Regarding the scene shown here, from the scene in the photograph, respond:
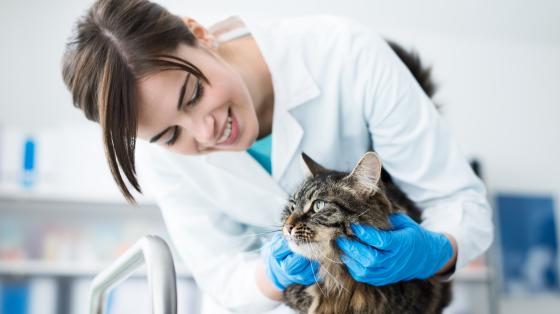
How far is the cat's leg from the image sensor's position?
1044mm

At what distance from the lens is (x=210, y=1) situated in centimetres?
331

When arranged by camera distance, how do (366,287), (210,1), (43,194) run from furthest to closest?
(210,1), (43,194), (366,287)

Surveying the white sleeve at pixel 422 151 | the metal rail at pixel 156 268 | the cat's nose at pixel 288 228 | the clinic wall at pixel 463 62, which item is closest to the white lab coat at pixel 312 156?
the white sleeve at pixel 422 151

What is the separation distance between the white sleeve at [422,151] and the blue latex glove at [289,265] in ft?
1.06

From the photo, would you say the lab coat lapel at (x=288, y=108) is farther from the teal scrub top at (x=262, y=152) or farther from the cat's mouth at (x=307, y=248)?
the cat's mouth at (x=307, y=248)

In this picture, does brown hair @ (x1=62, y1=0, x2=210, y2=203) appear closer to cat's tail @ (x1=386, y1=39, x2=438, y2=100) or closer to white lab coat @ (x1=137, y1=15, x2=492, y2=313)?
white lab coat @ (x1=137, y1=15, x2=492, y2=313)

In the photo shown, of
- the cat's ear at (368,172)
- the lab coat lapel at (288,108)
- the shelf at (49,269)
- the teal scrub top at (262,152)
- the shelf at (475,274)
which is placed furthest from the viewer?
the shelf at (475,274)

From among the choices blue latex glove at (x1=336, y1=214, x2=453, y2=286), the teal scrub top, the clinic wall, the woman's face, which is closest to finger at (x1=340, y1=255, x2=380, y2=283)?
blue latex glove at (x1=336, y1=214, x2=453, y2=286)

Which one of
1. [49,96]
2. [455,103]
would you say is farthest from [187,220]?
[455,103]

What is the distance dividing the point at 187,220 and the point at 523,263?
2787 millimetres

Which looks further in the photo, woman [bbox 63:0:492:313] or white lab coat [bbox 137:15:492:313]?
white lab coat [bbox 137:15:492:313]

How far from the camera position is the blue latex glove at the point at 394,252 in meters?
0.89

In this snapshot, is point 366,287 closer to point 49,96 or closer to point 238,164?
point 238,164

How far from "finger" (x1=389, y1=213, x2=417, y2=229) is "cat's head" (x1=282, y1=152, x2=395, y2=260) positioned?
0.02 metres
